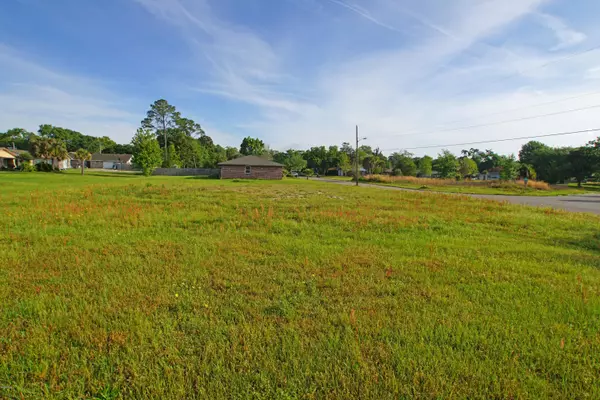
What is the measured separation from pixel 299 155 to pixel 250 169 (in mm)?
41857

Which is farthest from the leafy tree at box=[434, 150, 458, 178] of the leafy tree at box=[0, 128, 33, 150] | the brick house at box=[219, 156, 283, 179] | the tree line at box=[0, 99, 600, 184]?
the leafy tree at box=[0, 128, 33, 150]

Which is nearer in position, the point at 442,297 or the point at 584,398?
the point at 584,398

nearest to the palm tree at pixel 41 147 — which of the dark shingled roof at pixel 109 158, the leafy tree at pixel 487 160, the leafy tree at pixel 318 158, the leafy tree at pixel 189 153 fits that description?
the leafy tree at pixel 189 153

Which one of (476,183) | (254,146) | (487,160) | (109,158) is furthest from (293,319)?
(487,160)

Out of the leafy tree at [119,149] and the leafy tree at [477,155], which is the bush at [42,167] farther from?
the leafy tree at [477,155]

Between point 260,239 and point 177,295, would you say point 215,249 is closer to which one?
point 260,239

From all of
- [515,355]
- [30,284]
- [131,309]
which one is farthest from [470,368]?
[30,284]

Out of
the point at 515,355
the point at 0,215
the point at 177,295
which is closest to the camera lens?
the point at 515,355

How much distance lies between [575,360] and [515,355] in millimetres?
527

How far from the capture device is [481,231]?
329 inches

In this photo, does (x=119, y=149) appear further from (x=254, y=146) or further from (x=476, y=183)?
(x=476, y=183)

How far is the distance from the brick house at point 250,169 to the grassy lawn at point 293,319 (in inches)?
1578

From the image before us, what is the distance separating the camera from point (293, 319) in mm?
3182

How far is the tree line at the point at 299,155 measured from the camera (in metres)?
47.9
